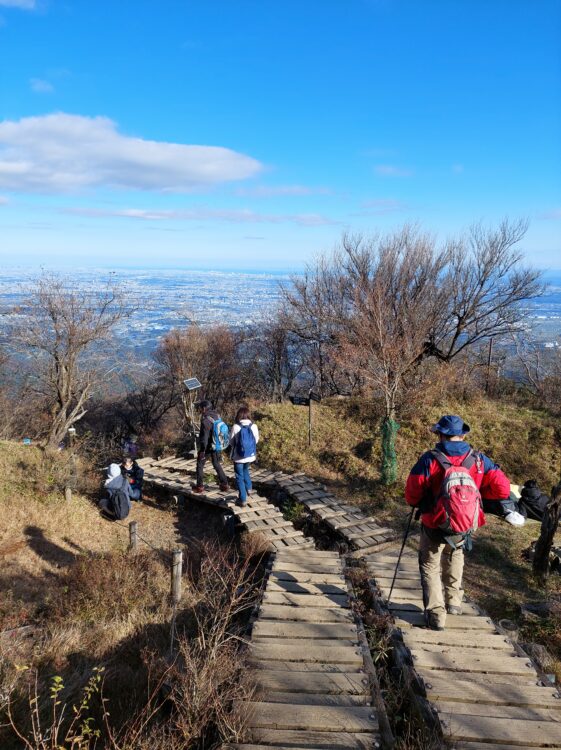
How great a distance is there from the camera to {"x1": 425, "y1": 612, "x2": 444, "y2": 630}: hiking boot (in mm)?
4875

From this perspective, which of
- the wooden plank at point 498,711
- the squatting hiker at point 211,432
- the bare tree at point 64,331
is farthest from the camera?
the bare tree at point 64,331

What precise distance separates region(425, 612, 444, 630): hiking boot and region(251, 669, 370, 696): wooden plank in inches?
45.9

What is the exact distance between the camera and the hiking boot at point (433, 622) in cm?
488

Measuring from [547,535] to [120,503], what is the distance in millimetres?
7732

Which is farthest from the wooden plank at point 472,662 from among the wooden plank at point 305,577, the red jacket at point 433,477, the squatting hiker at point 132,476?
the squatting hiker at point 132,476

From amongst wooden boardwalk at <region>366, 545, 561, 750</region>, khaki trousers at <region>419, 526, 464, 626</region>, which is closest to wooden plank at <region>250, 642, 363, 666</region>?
wooden boardwalk at <region>366, 545, 561, 750</region>

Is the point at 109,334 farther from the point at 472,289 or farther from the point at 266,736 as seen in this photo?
the point at 266,736

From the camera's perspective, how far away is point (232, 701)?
12.0 feet

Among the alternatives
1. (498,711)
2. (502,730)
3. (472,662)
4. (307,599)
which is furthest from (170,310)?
(502,730)

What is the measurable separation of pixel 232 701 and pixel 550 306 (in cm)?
4283

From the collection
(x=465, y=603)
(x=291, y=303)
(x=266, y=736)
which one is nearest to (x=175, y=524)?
(x=465, y=603)

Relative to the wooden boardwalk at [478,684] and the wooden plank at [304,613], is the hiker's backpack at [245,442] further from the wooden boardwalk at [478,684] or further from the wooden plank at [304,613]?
the wooden boardwalk at [478,684]

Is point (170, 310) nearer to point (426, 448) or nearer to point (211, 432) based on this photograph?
point (426, 448)

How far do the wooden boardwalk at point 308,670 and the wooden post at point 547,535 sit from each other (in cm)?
314
